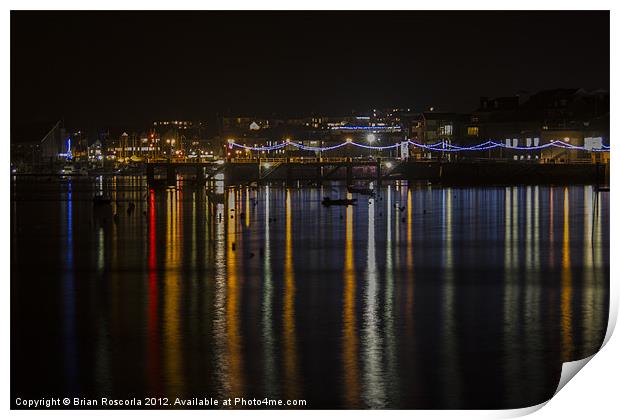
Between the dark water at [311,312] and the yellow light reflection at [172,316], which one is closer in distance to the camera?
the dark water at [311,312]

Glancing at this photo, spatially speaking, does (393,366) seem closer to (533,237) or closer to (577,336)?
(577,336)

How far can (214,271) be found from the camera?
17156mm

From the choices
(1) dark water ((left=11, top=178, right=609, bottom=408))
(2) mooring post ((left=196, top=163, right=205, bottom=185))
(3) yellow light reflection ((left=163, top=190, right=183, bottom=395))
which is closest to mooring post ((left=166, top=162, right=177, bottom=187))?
(2) mooring post ((left=196, top=163, right=205, bottom=185))

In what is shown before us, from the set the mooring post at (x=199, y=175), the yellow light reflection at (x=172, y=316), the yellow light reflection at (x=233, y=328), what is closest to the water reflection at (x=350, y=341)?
the yellow light reflection at (x=233, y=328)

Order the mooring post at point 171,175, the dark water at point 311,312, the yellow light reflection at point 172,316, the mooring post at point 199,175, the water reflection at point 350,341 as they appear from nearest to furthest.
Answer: the water reflection at point 350,341
the dark water at point 311,312
the yellow light reflection at point 172,316
the mooring post at point 171,175
the mooring post at point 199,175

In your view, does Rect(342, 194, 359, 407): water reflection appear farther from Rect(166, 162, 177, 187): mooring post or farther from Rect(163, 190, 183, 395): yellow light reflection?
Rect(166, 162, 177, 187): mooring post

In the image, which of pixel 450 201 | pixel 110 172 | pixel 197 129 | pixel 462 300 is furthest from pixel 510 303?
pixel 197 129

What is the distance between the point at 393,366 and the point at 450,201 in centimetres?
3192

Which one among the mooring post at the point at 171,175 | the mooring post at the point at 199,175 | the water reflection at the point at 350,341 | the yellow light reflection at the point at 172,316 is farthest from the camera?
the mooring post at the point at 199,175

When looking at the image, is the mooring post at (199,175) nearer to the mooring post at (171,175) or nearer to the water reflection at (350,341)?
the mooring post at (171,175)

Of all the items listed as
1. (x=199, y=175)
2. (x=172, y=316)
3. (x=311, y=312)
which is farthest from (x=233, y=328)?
(x=199, y=175)

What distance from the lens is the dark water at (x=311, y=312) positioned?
9.40 metres

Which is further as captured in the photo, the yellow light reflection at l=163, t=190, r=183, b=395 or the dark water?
the yellow light reflection at l=163, t=190, r=183, b=395

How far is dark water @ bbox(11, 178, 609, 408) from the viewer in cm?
940
